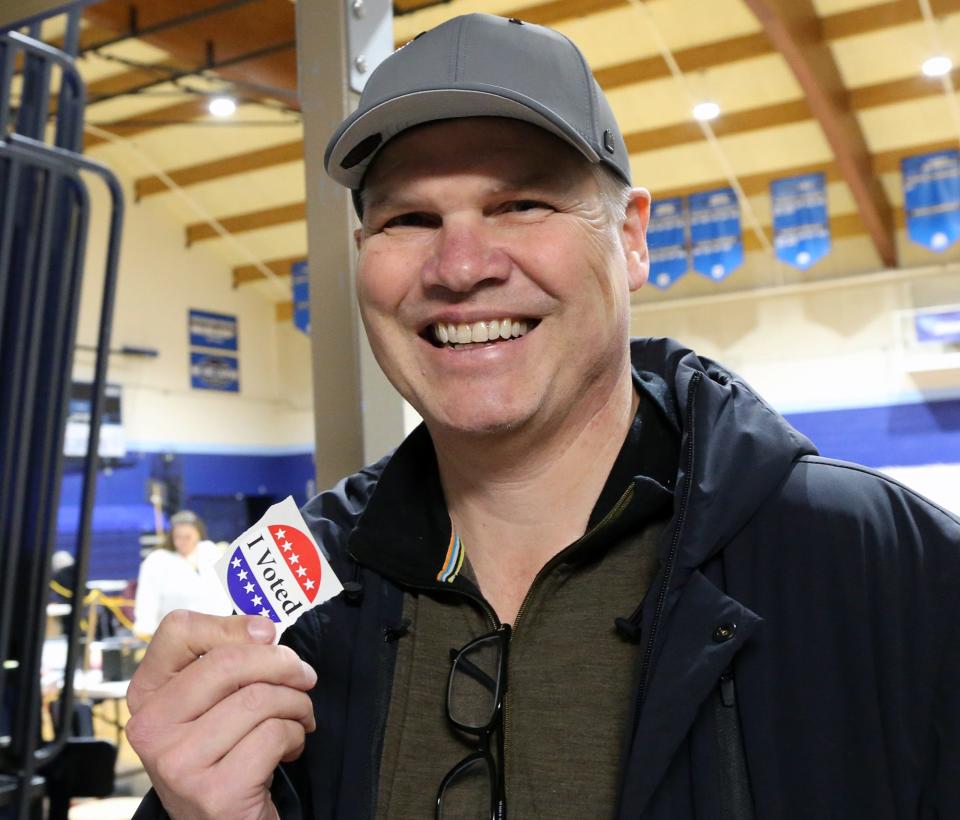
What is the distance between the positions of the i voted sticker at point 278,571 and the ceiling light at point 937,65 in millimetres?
11979

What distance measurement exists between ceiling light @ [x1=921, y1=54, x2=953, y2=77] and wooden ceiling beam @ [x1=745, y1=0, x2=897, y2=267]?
3.30ft

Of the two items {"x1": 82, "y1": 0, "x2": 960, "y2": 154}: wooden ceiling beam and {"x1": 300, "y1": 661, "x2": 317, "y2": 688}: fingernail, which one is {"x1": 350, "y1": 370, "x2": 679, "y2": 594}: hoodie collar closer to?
{"x1": 300, "y1": 661, "x2": 317, "y2": 688}: fingernail

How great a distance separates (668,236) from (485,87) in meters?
12.6

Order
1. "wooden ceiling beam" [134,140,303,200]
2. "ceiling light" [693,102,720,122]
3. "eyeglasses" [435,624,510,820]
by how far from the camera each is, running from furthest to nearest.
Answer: "wooden ceiling beam" [134,140,303,200]
"ceiling light" [693,102,720,122]
"eyeglasses" [435,624,510,820]

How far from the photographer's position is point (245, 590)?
46.8 inches

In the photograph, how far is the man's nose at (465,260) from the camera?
1187 millimetres

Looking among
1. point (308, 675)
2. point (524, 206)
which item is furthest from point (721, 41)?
point (308, 675)

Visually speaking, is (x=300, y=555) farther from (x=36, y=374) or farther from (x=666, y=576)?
(x=36, y=374)

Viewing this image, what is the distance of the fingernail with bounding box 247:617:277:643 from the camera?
3.46ft

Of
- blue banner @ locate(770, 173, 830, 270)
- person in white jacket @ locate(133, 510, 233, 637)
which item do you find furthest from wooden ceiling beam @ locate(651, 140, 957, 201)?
person in white jacket @ locate(133, 510, 233, 637)

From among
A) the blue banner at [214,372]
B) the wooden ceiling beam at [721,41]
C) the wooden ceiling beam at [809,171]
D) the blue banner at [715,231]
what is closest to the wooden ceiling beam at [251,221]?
the blue banner at [214,372]

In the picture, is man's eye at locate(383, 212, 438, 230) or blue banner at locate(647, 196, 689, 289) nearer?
man's eye at locate(383, 212, 438, 230)

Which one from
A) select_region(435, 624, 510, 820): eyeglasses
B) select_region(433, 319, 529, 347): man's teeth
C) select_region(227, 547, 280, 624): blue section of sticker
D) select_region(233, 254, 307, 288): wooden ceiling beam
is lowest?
select_region(435, 624, 510, 820): eyeglasses

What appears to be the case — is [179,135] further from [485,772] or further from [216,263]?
[485,772]
